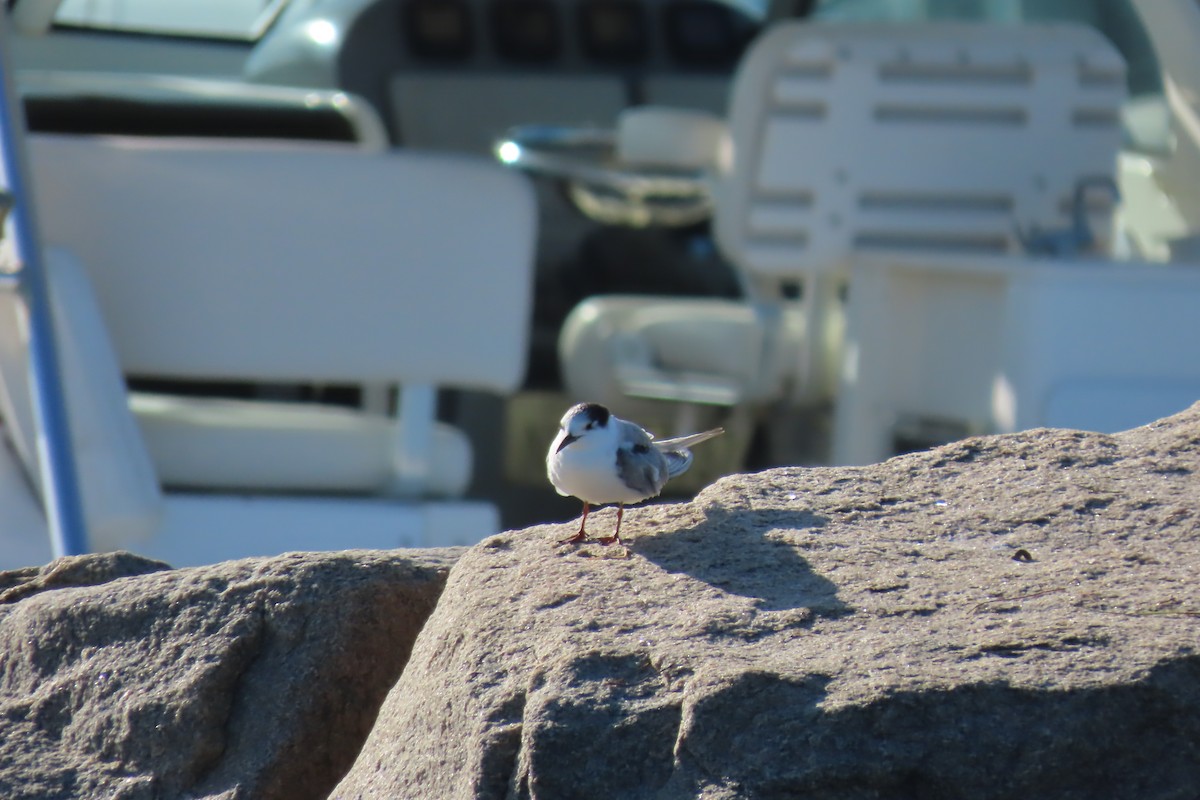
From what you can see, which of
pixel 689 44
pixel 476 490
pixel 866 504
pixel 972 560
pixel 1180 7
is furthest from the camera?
pixel 689 44

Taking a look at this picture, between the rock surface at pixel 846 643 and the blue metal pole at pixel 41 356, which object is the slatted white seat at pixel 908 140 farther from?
the rock surface at pixel 846 643

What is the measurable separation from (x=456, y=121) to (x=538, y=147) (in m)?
0.89

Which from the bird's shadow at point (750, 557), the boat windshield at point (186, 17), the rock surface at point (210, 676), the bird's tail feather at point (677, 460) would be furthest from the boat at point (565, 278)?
the bird's shadow at point (750, 557)

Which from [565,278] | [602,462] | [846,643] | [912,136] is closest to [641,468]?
[602,462]

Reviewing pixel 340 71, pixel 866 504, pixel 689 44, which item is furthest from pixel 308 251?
pixel 689 44

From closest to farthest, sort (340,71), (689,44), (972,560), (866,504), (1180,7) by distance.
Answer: (972,560)
(866,504)
(1180,7)
(340,71)
(689,44)

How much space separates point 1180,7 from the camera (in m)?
5.35

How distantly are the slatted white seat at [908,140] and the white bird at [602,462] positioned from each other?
3138mm

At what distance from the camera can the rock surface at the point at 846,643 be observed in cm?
160

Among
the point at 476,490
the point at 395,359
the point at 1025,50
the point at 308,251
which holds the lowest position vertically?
the point at 476,490

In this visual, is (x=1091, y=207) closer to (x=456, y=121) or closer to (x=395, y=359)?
(x=395, y=359)

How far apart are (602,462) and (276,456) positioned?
98.0 inches

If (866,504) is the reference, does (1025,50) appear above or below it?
above

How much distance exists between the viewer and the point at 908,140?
216 inches
